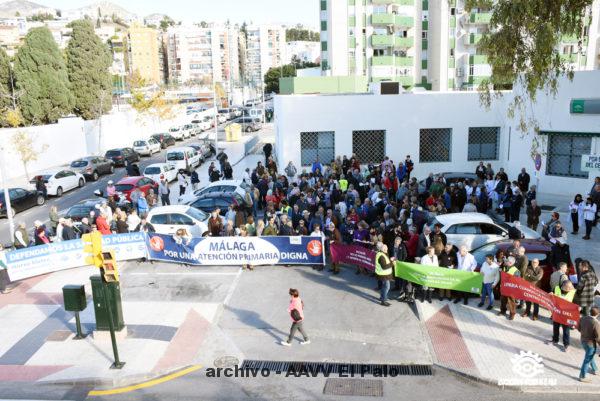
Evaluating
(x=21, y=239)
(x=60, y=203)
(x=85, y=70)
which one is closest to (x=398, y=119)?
(x=60, y=203)

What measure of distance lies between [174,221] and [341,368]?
30.0 ft

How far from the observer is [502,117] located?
90.0ft

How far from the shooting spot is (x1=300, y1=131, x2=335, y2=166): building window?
27516mm

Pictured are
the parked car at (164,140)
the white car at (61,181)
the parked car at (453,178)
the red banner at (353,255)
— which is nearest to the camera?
the red banner at (353,255)

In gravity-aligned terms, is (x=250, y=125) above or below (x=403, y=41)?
below

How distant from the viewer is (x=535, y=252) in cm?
1333

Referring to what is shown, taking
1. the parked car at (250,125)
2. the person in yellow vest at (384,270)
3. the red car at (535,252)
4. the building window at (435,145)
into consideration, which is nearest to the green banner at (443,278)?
the person in yellow vest at (384,270)

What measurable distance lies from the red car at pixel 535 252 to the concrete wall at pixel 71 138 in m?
23.8

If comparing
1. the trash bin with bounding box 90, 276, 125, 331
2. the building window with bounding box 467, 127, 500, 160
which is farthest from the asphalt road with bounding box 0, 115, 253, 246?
the building window with bounding box 467, 127, 500, 160

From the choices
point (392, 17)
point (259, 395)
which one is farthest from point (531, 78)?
point (392, 17)

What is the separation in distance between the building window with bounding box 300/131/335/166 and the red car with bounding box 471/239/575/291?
14.5m

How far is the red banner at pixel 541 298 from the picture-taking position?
411 inches

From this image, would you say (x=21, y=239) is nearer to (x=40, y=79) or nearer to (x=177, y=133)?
(x=40, y=79)

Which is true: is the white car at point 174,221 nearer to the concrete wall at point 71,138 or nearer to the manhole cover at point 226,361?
the manhole cover at point 226,361
